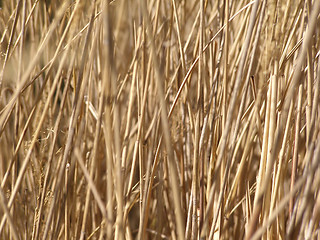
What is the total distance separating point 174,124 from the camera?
2.55 feet

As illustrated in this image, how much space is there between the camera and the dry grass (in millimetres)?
420

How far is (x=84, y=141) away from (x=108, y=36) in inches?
21.4

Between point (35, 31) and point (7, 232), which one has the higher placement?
point (35, 31)

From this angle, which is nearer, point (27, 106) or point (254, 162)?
point (27, 106)

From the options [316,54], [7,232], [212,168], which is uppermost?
[316,54]

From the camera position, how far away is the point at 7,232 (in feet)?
2.49

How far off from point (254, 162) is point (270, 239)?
0.38 m

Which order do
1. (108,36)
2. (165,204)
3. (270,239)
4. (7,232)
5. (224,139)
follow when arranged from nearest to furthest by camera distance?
(108,36)
(224,139)
(270,239)
(7,232)
(165,204)

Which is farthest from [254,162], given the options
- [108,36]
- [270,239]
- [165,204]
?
[108,36]

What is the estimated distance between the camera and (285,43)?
0.63m

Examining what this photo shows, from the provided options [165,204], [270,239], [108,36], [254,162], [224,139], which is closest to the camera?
[108,36]

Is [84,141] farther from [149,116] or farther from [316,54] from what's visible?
[316,54]

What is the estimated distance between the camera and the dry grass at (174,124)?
42 cm

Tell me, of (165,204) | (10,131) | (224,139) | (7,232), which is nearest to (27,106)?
(10,131)
